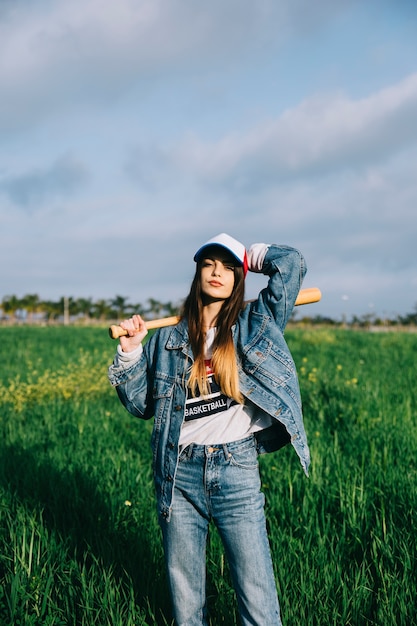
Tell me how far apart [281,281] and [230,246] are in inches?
10.3

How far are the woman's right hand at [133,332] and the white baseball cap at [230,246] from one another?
383 millimetres

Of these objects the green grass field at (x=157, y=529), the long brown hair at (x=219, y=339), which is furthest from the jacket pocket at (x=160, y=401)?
the green grass field at (x=157, y=529)

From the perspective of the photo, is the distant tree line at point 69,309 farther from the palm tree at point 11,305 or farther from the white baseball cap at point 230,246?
the white baseball cap at point 230,246

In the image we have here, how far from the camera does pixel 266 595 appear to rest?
2.20 m

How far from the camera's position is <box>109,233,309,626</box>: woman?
87.7 inches

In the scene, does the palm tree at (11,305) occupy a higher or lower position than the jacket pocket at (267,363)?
higher

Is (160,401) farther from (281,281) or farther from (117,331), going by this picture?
(281,281)

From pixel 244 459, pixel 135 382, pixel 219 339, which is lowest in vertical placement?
pixel 244 459

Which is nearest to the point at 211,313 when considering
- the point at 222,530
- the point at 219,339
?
the point at 219,339

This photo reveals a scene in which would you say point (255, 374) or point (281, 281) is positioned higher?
point (281, 281)

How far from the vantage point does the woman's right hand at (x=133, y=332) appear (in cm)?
240

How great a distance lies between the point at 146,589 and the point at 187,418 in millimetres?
1157

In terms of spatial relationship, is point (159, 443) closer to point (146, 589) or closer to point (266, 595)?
point (266, 595)

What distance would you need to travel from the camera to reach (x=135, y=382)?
251cm
